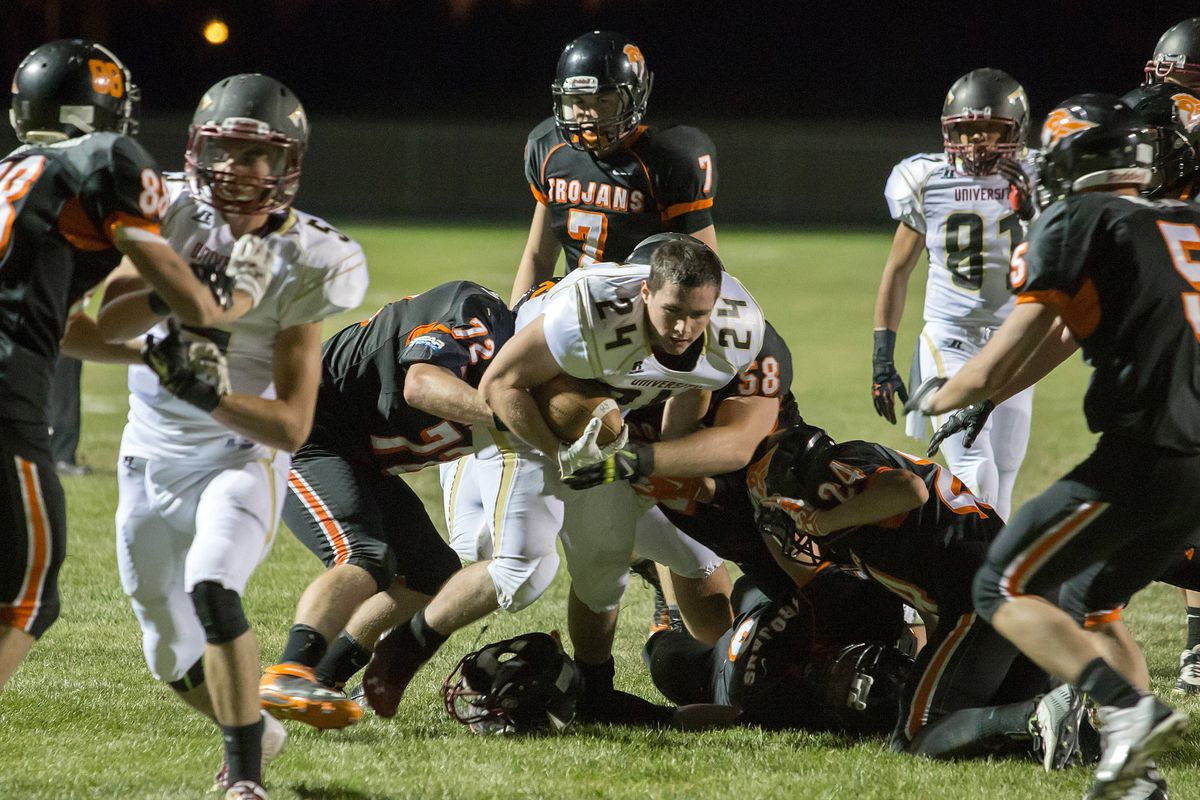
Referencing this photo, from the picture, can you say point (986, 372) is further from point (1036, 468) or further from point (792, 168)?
point (792, 168)

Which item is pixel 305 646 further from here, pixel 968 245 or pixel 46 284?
pixel 968 245

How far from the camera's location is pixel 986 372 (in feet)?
10.5

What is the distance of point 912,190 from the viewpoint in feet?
17.8

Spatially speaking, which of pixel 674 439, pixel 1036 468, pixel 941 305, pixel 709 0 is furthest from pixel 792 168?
pixel 674 439

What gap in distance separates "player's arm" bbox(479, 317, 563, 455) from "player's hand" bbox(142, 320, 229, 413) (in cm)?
99

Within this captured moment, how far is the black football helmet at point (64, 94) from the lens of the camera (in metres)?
2.98

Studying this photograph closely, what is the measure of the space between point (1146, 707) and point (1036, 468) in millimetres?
5251

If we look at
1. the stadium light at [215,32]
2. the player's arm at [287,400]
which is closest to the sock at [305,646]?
the player's arm at [287,400]

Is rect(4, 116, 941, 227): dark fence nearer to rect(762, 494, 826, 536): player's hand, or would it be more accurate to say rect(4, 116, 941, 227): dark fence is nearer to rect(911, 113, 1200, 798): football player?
rect(762, 494, 826, 536): player's hand

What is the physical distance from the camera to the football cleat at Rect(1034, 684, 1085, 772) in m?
3.39

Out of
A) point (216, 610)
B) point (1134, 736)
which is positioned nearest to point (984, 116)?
point (1134, 736)

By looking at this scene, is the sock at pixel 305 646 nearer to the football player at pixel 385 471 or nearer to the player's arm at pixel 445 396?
the football player at pixel 385 471

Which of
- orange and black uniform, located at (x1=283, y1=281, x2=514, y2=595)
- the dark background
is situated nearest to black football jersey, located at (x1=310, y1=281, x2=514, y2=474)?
orange and black uniform, located at (x1=283, y1=281, x2=514, y2=595)

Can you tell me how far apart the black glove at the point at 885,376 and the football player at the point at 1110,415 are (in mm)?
2207
